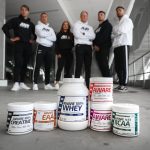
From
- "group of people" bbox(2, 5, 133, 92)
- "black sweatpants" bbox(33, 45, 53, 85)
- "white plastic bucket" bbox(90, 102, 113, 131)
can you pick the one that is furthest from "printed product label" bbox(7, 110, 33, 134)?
"black sweatpants" bbox(33, 45, 53, 85)

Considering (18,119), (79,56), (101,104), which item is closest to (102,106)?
(101,104)

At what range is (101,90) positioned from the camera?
98 cm

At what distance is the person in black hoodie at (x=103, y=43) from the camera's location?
113 inches

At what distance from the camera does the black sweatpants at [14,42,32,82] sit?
116 inches

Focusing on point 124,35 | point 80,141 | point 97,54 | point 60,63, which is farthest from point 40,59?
point 80,141

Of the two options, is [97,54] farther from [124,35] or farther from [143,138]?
[143,138]

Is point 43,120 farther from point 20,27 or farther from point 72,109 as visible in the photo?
point 20,27

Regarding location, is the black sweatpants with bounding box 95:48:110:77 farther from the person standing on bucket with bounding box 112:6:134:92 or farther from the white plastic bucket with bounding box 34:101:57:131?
the white plastic bucket with bounding box 34:101:57:131

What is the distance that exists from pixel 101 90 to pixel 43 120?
0.99 feet

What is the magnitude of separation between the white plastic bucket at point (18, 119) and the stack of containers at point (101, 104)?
29 cm

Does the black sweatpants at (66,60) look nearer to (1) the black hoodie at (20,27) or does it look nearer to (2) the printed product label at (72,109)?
(1) the black hoodie at (20,27)

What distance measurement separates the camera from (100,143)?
758 millimetres

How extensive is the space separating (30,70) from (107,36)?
6.74 metres

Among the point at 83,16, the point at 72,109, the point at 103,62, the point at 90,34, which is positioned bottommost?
the point at 72,109
